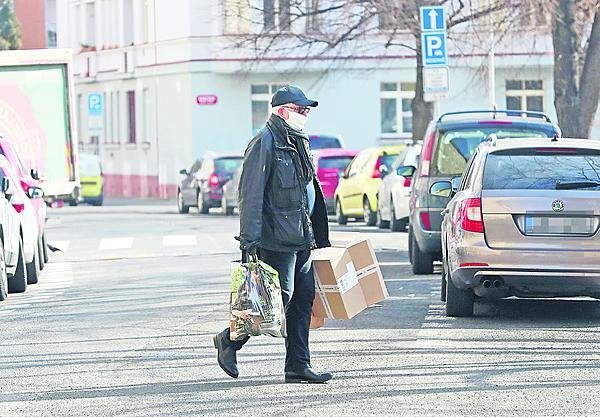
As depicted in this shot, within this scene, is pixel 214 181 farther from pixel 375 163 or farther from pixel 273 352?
pixel 273 352

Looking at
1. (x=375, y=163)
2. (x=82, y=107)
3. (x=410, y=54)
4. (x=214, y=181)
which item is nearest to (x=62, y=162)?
(x=375, y=163)

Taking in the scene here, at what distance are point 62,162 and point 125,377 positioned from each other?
17925mm

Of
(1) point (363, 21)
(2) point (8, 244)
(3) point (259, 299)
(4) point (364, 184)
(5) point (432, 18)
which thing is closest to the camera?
(3) point (259, 299)

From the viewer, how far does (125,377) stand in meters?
11.0

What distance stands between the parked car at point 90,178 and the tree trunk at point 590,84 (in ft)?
75.5

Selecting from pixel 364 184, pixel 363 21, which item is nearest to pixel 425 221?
pixel 364 184

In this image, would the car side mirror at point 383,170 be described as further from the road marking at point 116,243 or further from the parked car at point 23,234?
the parked car at point 23,234

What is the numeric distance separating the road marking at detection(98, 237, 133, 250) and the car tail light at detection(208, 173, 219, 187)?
32.9 feet

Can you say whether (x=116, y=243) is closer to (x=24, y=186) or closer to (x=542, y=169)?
(x=24, y=186)

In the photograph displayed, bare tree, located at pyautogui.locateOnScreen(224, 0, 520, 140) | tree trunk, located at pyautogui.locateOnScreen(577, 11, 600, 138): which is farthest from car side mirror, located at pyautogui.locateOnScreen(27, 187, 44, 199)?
bare tree, located at pyautogui.locateOnScreen(224, 0, 520, 140)

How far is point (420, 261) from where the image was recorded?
19.2 m

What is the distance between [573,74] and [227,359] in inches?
723

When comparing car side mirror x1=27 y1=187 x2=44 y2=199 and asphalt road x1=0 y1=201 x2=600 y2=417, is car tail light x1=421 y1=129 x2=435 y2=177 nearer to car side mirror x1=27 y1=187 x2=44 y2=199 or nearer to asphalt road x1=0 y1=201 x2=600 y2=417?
asphalt road x1=0 y1=201 x2=600 y2=417

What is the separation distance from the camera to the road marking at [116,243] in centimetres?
2771
